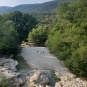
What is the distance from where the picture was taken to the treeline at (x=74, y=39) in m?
22.2

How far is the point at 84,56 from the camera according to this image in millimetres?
21438

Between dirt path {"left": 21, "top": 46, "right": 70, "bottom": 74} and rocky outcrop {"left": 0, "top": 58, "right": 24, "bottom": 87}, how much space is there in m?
2.69

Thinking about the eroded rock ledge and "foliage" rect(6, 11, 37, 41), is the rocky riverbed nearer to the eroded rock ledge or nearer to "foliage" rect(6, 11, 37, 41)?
the eroded rock ledge

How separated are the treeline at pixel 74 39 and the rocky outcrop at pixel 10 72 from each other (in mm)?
6493

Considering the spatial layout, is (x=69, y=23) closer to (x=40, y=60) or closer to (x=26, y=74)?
(x=40, y=60)

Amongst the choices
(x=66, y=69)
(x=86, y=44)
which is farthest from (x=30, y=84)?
(x=86, y=44)

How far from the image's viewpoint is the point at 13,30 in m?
33.9

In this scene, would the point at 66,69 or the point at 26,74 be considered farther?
the point at 66,69

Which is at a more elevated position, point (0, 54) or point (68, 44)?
point (68, 44)

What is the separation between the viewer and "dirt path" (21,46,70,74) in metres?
25.1

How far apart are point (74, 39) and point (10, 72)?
29.9ft

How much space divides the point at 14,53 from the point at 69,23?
10091 millimetres

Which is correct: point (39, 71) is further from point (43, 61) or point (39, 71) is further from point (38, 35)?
point (38, 35)

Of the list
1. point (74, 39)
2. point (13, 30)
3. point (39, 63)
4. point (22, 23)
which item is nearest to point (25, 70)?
point (39, 63)
